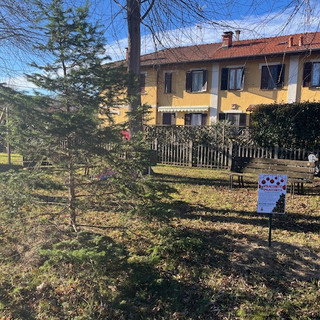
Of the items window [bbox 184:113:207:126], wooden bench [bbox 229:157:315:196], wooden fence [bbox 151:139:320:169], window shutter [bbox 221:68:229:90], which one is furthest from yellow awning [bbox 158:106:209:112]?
wooden bench [bbox 229:157:315:196]

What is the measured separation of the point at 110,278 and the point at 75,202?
1237mm

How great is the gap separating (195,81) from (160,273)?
66.3ft

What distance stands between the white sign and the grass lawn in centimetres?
63

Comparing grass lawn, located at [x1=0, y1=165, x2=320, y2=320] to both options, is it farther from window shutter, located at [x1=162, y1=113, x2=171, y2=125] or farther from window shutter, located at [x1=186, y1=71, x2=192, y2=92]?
window shutter, located at [x1=162, y1=113, x2=171, y2=125]

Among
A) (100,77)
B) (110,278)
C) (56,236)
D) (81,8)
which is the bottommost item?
(110,278)

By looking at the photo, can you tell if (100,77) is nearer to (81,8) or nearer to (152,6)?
(81,8)

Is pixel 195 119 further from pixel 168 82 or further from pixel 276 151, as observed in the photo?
pixel 276 151

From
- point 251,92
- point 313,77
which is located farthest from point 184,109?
point 313,77

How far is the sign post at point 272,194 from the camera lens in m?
4.04

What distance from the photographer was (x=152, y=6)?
6.56m

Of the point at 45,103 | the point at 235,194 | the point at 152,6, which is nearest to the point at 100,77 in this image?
the point at 45,103

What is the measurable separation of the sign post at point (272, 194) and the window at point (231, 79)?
1782 centimetres

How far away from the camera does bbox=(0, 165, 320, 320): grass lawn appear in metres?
2.96

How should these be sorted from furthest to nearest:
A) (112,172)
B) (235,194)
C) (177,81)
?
(177,81) < (235,194) < (112,172)
